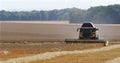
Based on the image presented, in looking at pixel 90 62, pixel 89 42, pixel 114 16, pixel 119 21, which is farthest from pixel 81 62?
pixel 114 16

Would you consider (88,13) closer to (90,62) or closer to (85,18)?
(85,18)

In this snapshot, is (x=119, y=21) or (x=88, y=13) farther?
(x=88, y=13)

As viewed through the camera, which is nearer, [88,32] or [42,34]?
[88,32]

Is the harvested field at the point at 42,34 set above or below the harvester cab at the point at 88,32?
below

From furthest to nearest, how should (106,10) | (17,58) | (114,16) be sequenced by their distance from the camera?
(106,10) → (114,16) → (17,58)

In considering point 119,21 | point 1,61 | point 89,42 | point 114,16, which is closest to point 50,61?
point 1,61

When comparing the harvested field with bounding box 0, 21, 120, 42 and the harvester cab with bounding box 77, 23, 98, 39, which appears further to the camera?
the harvested field with bounding box 0, 21, 120, 42

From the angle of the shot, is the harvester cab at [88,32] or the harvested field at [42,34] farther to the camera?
the harvested field at [42,34]

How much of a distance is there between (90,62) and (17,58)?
17.1 ft

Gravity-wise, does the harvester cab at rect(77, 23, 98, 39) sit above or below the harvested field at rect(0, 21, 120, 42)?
above

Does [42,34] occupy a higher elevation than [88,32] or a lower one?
lower

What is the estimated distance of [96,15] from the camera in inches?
7067

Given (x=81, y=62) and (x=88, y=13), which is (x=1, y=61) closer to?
(x=81, y=62)

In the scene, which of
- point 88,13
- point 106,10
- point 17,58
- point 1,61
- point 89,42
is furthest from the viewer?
point 88,13
